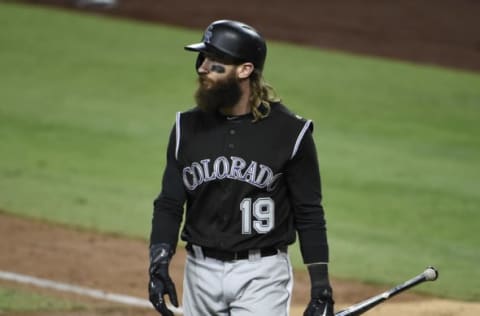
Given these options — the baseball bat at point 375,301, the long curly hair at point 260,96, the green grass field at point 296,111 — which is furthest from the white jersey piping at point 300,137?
the green grass field at point 296,111

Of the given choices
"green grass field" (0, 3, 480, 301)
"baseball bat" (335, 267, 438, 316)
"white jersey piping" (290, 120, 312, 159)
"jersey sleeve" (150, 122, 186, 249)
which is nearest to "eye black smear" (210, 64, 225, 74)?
"jersey sleeve" (150, 122, 186, 249)

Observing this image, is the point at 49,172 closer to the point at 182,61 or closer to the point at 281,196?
the point at 182,61

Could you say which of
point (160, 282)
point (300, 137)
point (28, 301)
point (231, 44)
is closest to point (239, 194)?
point (300, 137)

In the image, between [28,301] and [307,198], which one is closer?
[307,198]

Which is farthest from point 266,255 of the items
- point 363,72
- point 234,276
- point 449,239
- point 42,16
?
point 42,16

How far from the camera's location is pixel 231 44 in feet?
16.8

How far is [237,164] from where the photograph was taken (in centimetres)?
513

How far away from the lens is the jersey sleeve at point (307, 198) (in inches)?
202

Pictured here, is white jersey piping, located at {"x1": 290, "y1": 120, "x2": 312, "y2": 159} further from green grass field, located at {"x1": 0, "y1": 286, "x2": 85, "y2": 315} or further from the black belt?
green grass field, located at {"x1": 0, "y1": 286, "x2": 85, "y2": 315}

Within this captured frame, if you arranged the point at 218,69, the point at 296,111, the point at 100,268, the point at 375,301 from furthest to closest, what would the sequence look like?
the point at 296,111
the point at 100,268
the point at 375,301
the point at 218,69

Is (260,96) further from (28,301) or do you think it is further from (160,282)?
(28,301)

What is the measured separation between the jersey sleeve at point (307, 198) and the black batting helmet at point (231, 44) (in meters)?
0.43

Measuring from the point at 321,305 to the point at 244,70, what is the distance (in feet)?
3.70

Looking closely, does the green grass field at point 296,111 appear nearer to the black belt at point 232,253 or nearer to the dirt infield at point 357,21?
the dirt infield at point 357,21
